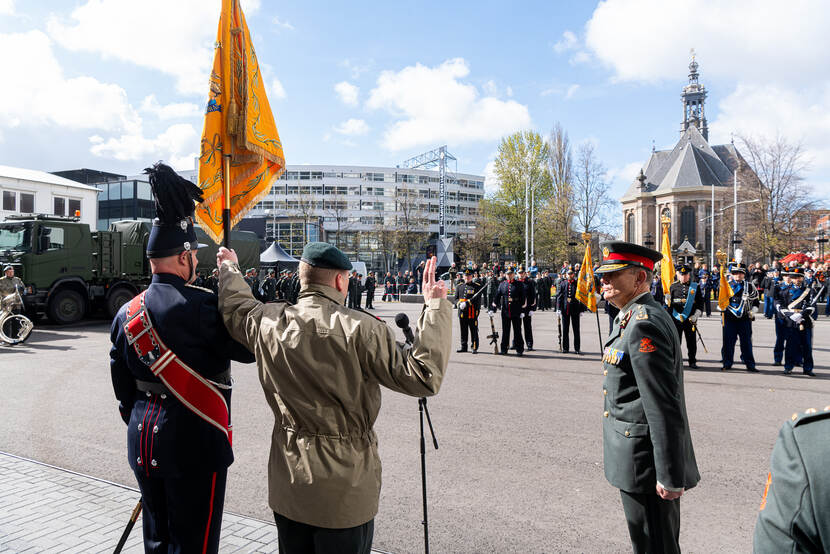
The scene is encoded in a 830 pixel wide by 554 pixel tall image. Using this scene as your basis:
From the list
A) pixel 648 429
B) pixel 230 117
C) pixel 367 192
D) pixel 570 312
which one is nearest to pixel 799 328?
pixel 570 312

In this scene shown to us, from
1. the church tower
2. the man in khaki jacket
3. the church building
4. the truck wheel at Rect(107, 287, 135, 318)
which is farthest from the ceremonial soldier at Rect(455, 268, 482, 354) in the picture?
the church tower

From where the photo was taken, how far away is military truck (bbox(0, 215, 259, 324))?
54.2 ft

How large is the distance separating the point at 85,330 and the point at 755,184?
43921 mm

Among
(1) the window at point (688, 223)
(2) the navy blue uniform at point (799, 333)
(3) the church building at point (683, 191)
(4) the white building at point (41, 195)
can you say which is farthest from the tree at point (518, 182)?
(2) the navy blue uniform at point (799, 333)

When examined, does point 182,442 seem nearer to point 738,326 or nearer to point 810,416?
point 810,416

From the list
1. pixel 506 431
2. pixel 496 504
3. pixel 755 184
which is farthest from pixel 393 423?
pixel 755 184

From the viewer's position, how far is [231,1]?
4043 mm

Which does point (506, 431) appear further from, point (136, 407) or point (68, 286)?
point (68, 286)

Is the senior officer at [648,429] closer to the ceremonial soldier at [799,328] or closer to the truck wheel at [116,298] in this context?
the ceremonial soldier at [799,328]

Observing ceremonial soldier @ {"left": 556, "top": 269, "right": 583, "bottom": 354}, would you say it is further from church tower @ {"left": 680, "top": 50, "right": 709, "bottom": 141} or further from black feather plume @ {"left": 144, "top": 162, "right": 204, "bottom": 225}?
church tower @ {"left": 680, "top": 50, "right": 709, "bottom": 141}

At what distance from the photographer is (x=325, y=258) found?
2.44 m

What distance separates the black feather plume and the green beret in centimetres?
92

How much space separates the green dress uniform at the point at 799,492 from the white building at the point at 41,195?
2141 inches

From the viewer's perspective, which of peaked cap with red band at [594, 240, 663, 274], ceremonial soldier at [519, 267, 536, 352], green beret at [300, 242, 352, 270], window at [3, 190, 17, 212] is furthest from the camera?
window at [3, 190, 17, 212]
